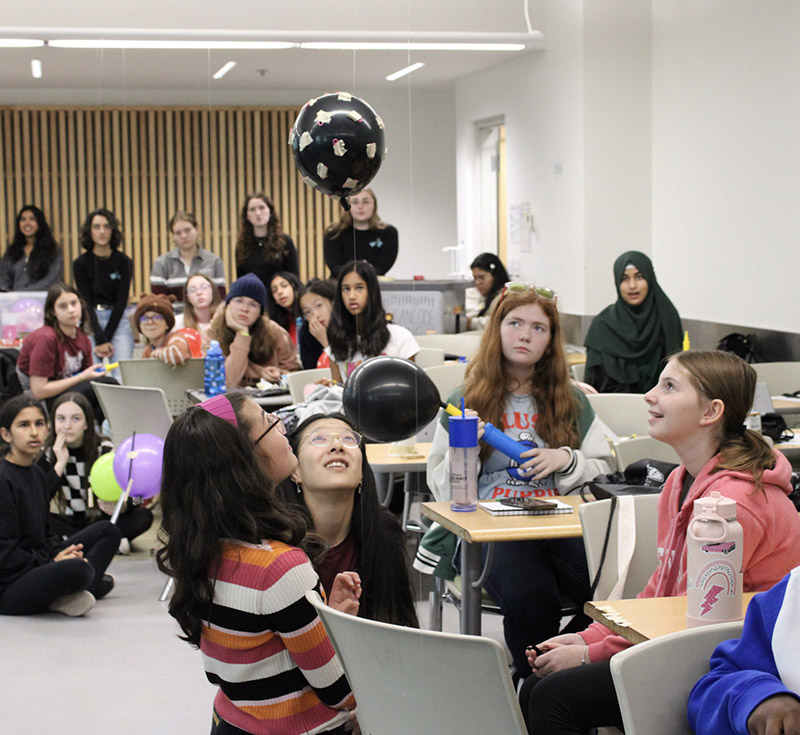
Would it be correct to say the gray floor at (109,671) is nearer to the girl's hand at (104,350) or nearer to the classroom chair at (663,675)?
the classroom chair at (663,675)

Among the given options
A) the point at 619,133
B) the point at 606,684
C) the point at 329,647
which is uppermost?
the point at 619,133

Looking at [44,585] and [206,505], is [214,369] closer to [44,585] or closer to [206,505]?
[44,585]

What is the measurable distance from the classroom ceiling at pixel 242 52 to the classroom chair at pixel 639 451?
5.25 metres

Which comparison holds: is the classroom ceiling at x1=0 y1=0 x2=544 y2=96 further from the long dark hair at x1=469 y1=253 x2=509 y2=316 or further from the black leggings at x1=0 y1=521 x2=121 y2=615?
the black leggings at x1=0 y1=521 x2=121 y2=615

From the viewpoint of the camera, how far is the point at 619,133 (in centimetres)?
820

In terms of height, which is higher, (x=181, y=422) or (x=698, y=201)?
(x=698, y=201)

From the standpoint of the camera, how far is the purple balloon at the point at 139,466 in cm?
461

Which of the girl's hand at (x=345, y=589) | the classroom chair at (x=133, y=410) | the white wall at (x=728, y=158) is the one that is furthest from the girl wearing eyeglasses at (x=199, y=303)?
the girl's hand at (x=345, y=589)

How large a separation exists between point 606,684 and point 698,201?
5717 mm

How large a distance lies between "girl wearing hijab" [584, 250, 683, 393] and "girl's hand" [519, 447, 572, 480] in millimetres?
2778

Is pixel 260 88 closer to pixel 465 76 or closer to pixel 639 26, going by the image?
pixel 465 76

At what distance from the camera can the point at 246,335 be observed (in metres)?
5.70

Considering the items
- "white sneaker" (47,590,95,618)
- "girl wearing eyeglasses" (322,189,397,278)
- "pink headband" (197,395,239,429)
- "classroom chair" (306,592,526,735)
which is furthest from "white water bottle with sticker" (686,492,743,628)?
"girl wearing eyeglasses" (322,189,397,278)

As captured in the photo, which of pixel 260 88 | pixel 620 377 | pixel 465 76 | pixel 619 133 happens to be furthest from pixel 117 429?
pixel 260 88
